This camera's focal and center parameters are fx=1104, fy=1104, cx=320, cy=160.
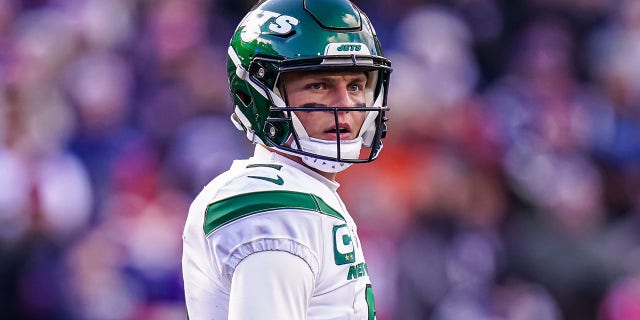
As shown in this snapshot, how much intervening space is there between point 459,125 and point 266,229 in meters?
5.65

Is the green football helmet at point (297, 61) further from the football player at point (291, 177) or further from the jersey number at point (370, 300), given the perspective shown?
the jersey number at point (370, 300)

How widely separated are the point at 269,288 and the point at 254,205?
23 cm

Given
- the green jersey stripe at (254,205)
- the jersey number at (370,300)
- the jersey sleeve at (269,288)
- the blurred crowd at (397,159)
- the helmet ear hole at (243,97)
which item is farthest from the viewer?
the blurred crowd at (397,159)

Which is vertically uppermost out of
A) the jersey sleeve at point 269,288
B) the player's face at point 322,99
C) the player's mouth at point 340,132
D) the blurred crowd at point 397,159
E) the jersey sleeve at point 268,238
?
the player's face at point 322,99

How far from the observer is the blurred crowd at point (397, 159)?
700cm

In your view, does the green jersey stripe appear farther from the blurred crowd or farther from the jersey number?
the blurred crowd

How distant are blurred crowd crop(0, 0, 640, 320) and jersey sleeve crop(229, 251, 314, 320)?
4.34 m

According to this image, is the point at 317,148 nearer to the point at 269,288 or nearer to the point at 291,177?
the point at 291,177

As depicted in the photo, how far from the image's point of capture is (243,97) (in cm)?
316

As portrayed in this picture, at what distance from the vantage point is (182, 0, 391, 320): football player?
102 inches

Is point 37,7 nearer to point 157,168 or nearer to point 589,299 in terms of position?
point 157,168

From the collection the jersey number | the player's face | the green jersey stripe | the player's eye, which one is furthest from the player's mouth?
the jersey number

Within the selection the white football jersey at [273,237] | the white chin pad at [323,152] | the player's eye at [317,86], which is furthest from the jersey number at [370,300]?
the player's eye at [317,86]

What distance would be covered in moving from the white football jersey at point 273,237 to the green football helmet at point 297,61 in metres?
0.10
